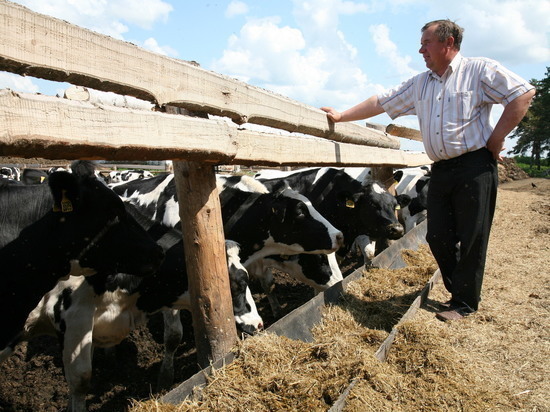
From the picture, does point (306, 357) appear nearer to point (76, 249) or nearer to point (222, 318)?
point (222, 318)

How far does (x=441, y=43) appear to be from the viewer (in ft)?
11.4

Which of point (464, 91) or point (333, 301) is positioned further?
point (333, 301)

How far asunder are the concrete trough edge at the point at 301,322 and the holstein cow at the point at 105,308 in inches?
16.8

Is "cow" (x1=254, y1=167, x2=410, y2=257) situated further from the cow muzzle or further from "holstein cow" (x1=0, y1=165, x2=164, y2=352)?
"holstein cow" (x1=0, y1=165, x2=164, y2=352)

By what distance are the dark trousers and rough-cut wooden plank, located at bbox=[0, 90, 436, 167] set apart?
1442mm

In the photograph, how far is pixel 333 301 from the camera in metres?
3.89

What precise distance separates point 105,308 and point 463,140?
324cm

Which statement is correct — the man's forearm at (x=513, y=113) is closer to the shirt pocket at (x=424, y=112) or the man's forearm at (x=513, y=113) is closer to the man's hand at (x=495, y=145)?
the man's hand at (x=495, y=145)

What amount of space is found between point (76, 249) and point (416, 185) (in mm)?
8288

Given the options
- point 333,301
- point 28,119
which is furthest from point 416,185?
point 28,119

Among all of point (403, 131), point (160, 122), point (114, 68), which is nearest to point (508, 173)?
point (403, 131)

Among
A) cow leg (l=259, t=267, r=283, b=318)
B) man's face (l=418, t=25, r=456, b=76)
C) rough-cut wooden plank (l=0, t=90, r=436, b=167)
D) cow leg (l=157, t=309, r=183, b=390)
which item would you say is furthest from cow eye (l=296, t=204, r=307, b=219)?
man's face (l=418, t=25, r=456, b=76)

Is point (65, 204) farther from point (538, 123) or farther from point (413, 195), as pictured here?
point (538, 123)

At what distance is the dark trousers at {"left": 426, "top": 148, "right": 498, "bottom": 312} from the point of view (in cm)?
343
